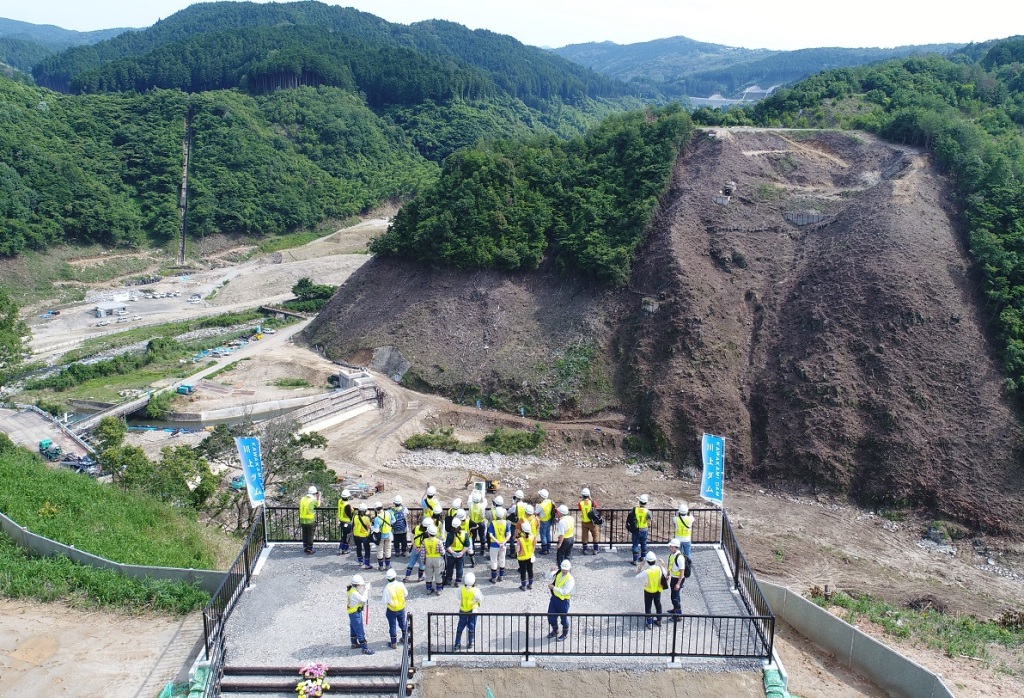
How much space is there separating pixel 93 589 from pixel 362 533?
5790 mm

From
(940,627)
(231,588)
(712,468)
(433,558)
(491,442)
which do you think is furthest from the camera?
(491,442)

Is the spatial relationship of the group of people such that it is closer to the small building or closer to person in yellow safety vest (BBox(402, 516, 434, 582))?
person in yellow safety vest (BBox(402, 516, 434, 582))

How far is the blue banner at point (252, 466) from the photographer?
1772 cm

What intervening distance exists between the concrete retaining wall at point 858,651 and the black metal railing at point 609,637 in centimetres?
307

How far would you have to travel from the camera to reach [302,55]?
102000 millimetres

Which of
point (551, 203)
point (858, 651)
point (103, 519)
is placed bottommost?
point (858, 651)

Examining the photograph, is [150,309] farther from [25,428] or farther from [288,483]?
[288,483]

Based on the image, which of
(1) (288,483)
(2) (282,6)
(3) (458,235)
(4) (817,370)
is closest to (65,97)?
(3) (458,235)

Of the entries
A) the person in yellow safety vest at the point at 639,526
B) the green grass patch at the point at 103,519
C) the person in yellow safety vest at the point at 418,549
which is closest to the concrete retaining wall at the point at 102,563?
the green grass patch at the point at 103,519

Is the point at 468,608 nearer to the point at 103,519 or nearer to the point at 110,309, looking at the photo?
the point at 103,519

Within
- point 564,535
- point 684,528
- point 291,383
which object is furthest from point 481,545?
point 291,383

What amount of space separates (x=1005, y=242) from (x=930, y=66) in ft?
69.4

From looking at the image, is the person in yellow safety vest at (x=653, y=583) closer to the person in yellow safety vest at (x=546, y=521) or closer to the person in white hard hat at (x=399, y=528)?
the person in yellow safety vest at (x=546, y=521)

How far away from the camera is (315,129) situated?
93312 mm
